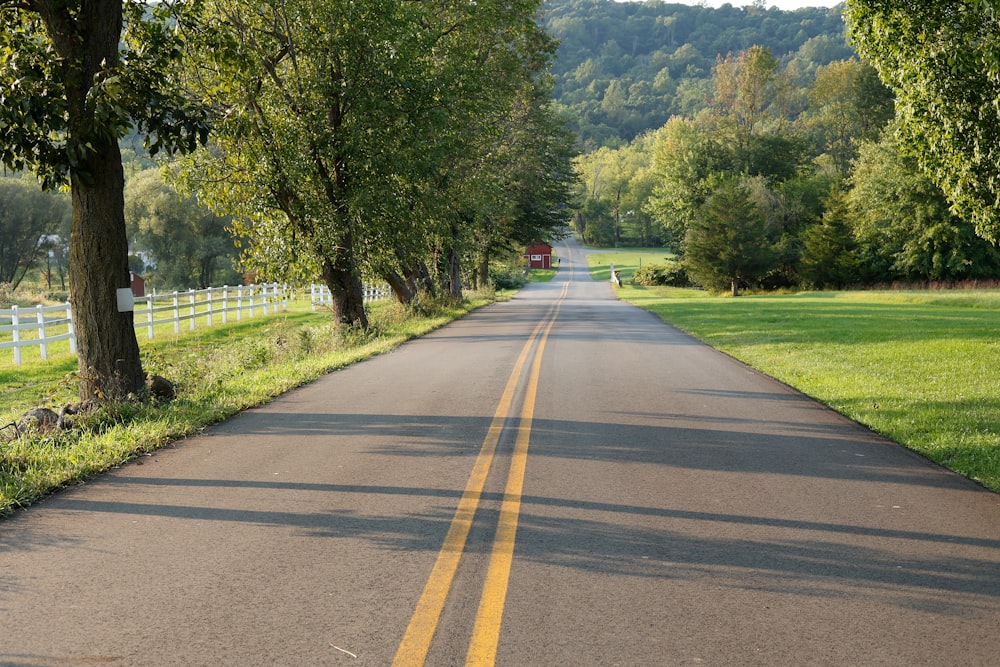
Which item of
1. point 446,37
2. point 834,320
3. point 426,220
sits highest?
point 446,37

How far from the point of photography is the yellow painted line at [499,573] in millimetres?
3959

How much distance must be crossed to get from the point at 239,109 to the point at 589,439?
583 centimetres

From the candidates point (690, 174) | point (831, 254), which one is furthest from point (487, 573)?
point (690, 174)

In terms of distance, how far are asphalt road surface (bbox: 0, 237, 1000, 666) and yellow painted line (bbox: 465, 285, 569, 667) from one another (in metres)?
0.02

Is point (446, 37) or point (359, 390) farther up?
point (446, 37)

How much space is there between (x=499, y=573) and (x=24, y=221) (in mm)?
69708

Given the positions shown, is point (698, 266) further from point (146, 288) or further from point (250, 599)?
point (250, 599)

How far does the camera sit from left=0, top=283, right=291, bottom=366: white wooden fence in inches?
751

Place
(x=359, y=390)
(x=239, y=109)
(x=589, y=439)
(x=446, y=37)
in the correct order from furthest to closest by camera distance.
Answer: (x=446, y=37)
(x=359, y=390)
(x=239, y=109)
(x=589, y=439)

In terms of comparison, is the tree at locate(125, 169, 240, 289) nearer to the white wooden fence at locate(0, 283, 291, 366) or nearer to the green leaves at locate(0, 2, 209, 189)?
the white wooden fence at locate(0, 283, 291, 366)

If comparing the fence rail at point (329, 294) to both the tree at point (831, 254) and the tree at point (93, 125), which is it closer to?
the tree at point (93, 125)

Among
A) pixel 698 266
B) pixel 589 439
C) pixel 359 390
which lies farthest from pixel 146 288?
pixel 589 439

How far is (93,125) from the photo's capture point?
9102 mm

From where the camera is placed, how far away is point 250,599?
455 centimetres
